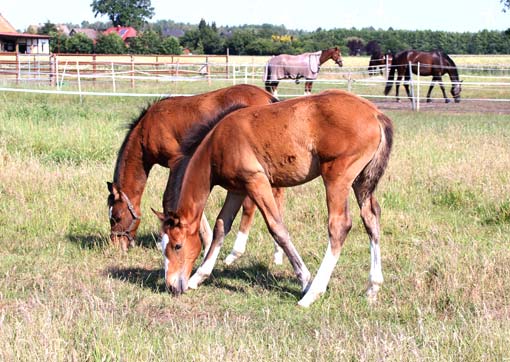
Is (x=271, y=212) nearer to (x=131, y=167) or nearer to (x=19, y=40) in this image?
(x=131, y=167)

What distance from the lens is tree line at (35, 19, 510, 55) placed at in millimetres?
64500

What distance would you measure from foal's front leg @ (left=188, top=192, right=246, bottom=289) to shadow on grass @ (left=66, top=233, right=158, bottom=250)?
138 cm

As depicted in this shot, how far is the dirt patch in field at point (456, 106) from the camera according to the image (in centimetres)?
2231

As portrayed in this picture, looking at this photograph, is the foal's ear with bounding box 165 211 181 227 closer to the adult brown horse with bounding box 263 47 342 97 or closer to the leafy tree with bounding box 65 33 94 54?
the adult brown horse with bounding box 263 47 342 97

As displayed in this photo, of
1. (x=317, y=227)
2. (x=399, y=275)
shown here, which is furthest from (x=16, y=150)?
(x=399, y=275)

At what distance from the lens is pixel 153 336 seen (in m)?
4.46

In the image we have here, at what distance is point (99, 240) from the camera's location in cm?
776

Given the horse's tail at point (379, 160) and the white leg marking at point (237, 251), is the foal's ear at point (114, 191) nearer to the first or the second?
the white leg marking at point (237, 251)

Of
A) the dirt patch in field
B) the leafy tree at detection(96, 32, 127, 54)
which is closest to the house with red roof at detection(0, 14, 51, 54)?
the leafy tree at detection(96, 32, 127, 54)

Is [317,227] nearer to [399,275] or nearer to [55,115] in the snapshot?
[399,275]

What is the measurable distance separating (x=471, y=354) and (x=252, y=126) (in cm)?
256

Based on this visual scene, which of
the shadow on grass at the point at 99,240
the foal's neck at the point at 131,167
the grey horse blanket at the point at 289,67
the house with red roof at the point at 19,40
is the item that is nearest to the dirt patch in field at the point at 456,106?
the grey horse blanket at the point at 289,67

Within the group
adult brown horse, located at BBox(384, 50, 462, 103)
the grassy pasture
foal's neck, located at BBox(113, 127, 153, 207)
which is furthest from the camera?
adult brown horse, located at BBox(384, 50, 462, 103)

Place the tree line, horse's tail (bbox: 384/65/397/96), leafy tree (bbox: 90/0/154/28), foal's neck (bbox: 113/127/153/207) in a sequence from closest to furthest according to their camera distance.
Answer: foal's neck (bbox: 113/127/153/207) < horse's tail (bbox: 384/65/397/96) < the tree line < leafy tree (bbox: 90/0/154/28)
